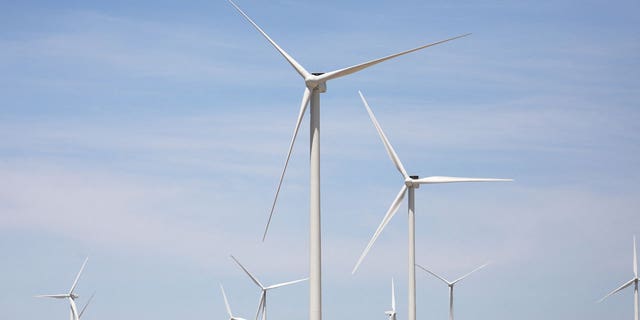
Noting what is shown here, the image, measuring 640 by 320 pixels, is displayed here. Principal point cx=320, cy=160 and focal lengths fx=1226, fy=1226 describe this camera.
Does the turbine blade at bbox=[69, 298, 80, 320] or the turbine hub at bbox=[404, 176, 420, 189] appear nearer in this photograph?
the turbine hub at bbox=[404, 176, 420, 189]

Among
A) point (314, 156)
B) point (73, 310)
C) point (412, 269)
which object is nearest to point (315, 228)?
point (314, 156)

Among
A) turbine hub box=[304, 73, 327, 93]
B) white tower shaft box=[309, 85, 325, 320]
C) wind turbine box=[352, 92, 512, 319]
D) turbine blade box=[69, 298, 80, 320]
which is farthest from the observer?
turbine blade box=[69, 298, 80, 320]

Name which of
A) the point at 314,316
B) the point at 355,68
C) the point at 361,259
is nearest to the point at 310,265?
the point at 314,316

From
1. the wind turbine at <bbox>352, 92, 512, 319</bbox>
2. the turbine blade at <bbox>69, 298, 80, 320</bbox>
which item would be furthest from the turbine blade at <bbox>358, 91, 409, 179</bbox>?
the turbine blade at <bbox>69, 298, 80, 320</bbox>

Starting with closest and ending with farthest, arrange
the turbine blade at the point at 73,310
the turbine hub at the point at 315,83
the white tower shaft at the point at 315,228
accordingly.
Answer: the white tower shaft at the point at 315,228 < the turbine hub at the point at 315,83 < the turbine blade at the point at 73,310

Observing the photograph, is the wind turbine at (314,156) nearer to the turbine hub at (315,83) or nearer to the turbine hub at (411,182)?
the turbine hub at (315,83)

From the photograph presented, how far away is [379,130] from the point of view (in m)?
65.3


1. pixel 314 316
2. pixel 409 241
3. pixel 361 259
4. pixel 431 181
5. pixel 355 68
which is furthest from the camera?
pixel 431 181

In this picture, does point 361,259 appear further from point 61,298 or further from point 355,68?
point 61,298

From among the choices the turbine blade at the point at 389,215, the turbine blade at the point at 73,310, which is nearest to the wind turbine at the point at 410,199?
the turbine blade at the point at 389,215

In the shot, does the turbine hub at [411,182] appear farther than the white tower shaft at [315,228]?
Yes

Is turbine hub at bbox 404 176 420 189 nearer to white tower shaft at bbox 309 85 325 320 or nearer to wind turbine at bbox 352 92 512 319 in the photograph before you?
wind turbine at bbox 352 92 512 319

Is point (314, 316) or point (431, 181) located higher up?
point (431, 181)

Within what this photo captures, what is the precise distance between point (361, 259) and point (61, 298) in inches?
2593
